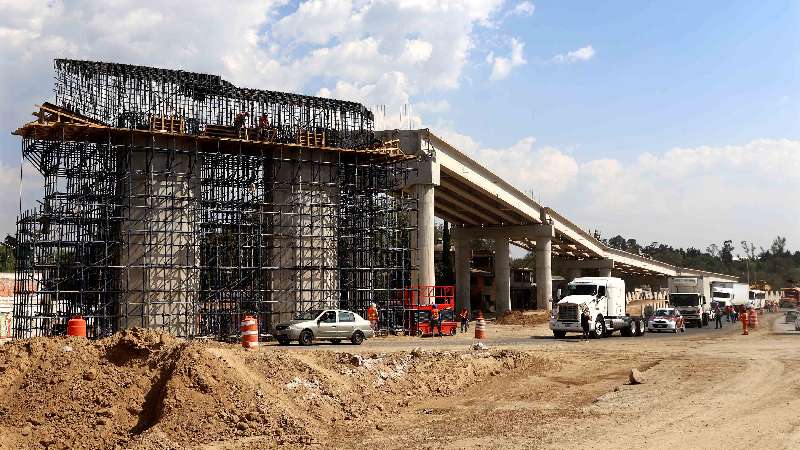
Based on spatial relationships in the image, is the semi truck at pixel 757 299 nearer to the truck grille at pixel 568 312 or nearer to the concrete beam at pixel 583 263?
the concrete beam at pixel 583 263

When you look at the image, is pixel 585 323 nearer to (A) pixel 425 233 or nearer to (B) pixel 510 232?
(A) pixel 425 233

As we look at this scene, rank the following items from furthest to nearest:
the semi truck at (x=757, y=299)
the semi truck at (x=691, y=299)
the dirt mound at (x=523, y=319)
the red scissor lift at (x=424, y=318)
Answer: the semi truck at (x=757, y=299) → the dirt mound at (x=523, y=319) → the semi truck at (x=691, y=299) → the red scissor lift at (x=424, y=318)

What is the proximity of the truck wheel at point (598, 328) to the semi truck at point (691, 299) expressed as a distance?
18.9m

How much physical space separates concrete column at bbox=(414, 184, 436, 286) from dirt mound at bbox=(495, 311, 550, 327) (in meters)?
15.5

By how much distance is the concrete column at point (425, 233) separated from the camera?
48094mm

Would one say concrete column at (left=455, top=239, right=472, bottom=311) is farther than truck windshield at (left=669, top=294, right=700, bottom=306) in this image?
Yes

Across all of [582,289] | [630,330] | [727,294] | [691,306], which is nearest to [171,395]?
[582,289]

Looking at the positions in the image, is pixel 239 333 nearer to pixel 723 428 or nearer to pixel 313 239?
pixel 313 239

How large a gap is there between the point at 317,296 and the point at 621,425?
28.6 m

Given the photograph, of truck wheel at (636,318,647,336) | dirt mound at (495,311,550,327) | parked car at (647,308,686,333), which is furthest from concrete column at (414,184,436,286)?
dirt mound at (495,311,550,327)

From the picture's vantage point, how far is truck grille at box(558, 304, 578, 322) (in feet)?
122

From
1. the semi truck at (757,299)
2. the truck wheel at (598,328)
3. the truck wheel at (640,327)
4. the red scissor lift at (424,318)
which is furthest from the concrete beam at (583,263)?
the truck wheel at (598,328)

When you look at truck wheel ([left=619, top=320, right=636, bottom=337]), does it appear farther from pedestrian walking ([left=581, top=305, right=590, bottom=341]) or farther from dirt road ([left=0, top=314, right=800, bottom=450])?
dirt road ([left=0, top=314, right=800, bottom=450])

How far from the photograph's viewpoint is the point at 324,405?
1469 centimetres
